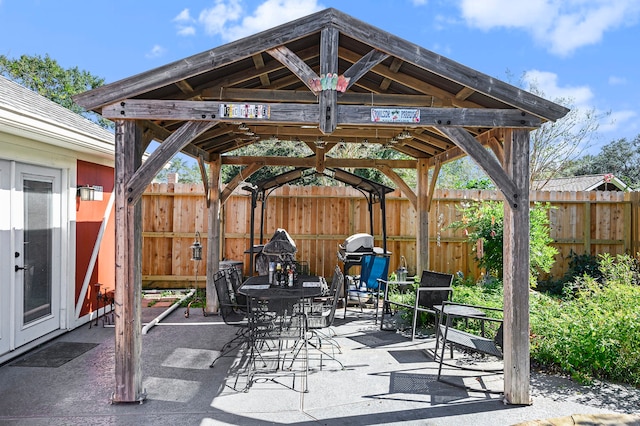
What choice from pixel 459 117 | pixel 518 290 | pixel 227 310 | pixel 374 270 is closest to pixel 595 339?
pixel 518 290

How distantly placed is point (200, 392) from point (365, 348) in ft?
6.44

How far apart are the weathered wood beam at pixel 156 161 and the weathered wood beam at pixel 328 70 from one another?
96 centimetres

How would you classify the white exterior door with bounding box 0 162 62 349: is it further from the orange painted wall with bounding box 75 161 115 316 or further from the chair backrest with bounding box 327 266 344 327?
the chair backrest with bounding box 327 266 344 327

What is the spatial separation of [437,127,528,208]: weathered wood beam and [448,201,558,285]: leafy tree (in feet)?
11.9

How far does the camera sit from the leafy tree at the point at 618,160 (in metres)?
24.4

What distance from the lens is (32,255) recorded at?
4.98 m

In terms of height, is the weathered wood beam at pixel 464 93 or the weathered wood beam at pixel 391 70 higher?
the weathered wood beam at pixel 391 70

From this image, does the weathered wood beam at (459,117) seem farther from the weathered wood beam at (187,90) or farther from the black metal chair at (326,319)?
the black metal chair at (326,319)

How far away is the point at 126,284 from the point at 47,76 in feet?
65.8

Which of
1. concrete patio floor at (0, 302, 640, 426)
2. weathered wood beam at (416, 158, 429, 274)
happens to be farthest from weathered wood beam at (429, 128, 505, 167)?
concrete patio floor at (0, 302, 640, 426)

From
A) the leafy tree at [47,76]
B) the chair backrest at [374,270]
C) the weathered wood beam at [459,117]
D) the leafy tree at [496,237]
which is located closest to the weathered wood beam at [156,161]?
the weathered wood beam at [459,117]

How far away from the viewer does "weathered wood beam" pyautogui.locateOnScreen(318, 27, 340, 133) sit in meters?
3.52

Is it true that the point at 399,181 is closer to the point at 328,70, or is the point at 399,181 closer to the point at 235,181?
the point at 235,181

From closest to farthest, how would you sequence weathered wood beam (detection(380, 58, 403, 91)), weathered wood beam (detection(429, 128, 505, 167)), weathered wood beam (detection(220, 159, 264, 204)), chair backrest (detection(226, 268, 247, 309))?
weathered wood beam (detection(429, 128, 505, 167)) → weathered wood beam (detection(380, 58, 403, 91)) → chair backrest (detection(226, 268, 247, 309)) → weathered wood beam (detection(220, 159, 264, 204))
